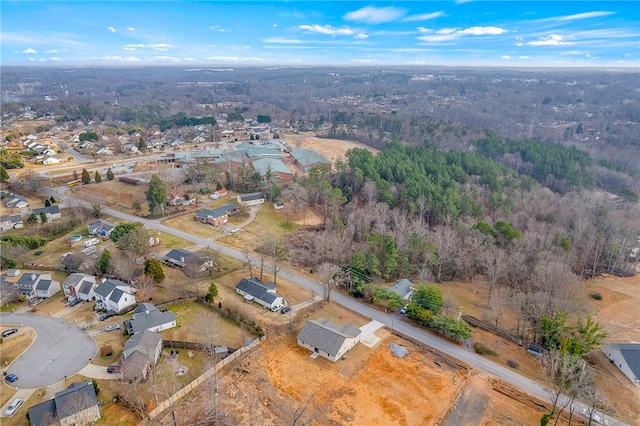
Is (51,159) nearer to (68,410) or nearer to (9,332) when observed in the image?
(9,332)

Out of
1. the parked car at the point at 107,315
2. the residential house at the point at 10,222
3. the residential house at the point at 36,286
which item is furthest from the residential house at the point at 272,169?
the parked car at the point at 107,315

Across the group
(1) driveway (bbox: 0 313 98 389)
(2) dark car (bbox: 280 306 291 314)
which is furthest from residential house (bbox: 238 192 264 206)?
(1) driveway (bbox: 0 313 98 389)

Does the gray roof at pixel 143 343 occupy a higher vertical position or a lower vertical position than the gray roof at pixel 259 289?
higher

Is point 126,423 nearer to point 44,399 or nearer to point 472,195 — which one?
point 44,399

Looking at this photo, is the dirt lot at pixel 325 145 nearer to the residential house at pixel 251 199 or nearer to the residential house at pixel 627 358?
the residential house at pixel 251 199

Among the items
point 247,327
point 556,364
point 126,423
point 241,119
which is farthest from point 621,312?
point 241,119

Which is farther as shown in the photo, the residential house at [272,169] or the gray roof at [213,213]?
the residential house at [272,169]
